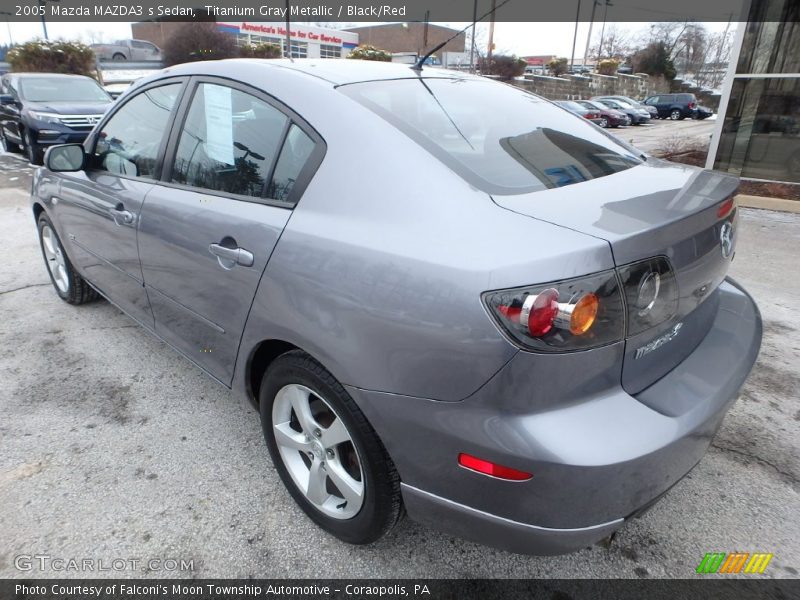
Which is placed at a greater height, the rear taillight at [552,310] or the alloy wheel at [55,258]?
the rear taillight at [552,310]

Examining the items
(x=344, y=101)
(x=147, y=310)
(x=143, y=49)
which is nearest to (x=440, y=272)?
(x=344, y=101)

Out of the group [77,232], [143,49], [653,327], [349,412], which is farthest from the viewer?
[143,49]

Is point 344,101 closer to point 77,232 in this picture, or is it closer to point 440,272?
point 440,272

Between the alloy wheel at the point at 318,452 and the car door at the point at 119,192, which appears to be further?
the car door at the point at 119,192

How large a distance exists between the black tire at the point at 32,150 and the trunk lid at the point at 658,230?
10917 millimetres

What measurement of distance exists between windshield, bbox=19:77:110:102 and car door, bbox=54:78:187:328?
887cm

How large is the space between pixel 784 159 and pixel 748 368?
922 cm

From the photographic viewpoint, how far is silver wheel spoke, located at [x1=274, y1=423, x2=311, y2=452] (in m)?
1.97

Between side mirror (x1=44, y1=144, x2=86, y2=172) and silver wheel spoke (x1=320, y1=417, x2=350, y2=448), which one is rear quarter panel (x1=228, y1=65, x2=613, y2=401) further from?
side mirror (x1=44, y1=144, x2=86, y2=172)

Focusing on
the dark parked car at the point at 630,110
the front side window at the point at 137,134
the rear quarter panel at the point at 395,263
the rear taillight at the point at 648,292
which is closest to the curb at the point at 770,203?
the rear taillight at the point at 648,292

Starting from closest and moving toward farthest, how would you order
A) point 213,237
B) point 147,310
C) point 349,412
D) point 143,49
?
point 349,412
point 213,237
point 147,310
point 143,49

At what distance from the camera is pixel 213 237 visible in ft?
6.82

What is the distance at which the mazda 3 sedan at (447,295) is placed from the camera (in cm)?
134

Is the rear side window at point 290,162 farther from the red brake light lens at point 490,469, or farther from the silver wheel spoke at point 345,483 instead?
the red brake light lens at point 490,469
